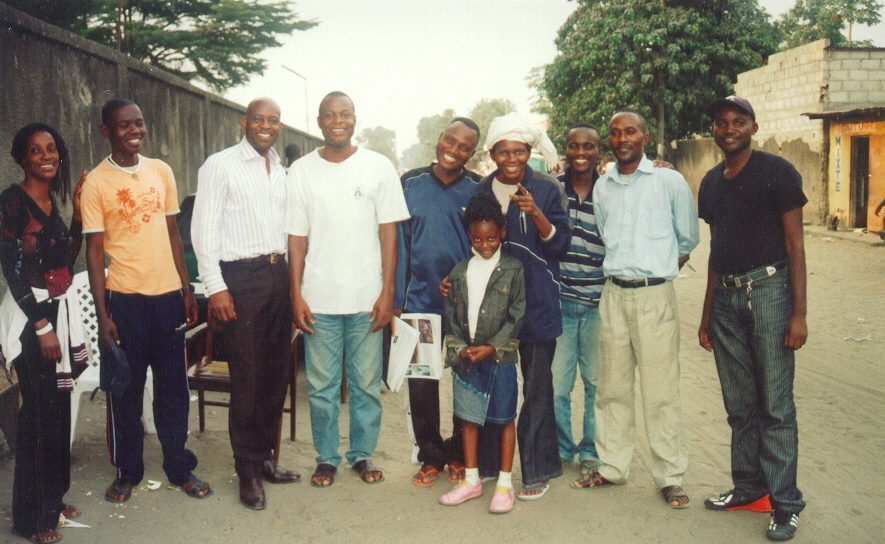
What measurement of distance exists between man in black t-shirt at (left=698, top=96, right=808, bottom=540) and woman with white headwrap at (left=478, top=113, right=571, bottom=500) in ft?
2.67

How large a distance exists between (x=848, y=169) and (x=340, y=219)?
571 inches

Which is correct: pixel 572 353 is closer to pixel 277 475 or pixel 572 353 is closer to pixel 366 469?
pixel 366 469

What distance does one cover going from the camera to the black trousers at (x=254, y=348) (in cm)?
404

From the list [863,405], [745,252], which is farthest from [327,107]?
[863,405]

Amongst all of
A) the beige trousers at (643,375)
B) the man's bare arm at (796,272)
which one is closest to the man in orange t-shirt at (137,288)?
the beige trousers at (643,375)

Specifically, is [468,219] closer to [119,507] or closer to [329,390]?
[329,390]

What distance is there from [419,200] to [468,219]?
1.32 ft

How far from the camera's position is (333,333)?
13.8ft

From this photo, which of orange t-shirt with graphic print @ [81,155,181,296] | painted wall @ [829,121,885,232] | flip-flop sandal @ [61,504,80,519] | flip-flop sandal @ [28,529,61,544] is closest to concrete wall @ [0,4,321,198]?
orange t-shirt with graphic print @ [81,155,181,296]

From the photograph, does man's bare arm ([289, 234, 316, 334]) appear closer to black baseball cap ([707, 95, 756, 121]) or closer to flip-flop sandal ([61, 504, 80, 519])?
flip-flop sandal ([61, 504, 80, 519])

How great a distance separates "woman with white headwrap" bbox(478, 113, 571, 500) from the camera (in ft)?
12.9

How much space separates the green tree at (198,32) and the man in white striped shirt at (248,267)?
49.1ft

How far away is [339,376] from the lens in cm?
427

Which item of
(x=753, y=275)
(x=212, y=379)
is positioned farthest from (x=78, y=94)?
(x=753, y=275)
